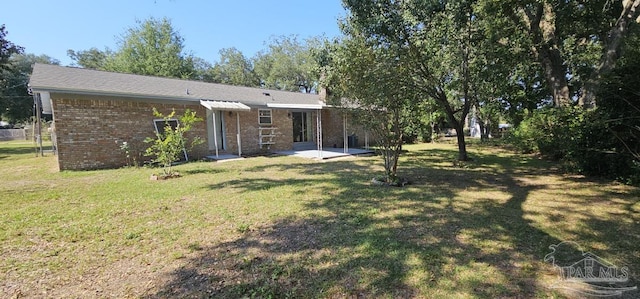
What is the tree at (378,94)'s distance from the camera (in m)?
6.50

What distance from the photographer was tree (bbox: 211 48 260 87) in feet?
119

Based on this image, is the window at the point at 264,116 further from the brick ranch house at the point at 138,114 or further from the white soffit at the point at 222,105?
the white soffit at the point at 222,105

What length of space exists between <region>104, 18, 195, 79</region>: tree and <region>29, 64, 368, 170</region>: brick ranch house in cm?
1902

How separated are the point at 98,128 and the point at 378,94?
33.2 feet

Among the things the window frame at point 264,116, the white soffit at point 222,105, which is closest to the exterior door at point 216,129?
the white soffit at point 222,105

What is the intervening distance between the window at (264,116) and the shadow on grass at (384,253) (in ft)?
32.7

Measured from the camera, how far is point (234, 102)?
13711mm

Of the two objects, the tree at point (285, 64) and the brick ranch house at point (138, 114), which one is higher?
the tree at point (285, 64)

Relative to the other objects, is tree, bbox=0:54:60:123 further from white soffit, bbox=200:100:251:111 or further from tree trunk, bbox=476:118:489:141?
tree trunk, bbox=476:118:489:141

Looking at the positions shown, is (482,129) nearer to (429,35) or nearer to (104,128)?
(429,35)

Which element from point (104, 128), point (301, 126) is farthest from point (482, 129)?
point (104, 128)

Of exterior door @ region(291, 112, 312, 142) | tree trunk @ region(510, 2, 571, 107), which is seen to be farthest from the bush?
exterior door @ region(291, 112, 312, 142)

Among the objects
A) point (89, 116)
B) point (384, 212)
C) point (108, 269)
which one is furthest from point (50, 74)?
point (384, 212)

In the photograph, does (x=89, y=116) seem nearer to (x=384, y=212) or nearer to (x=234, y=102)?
(x=234, y=102)
